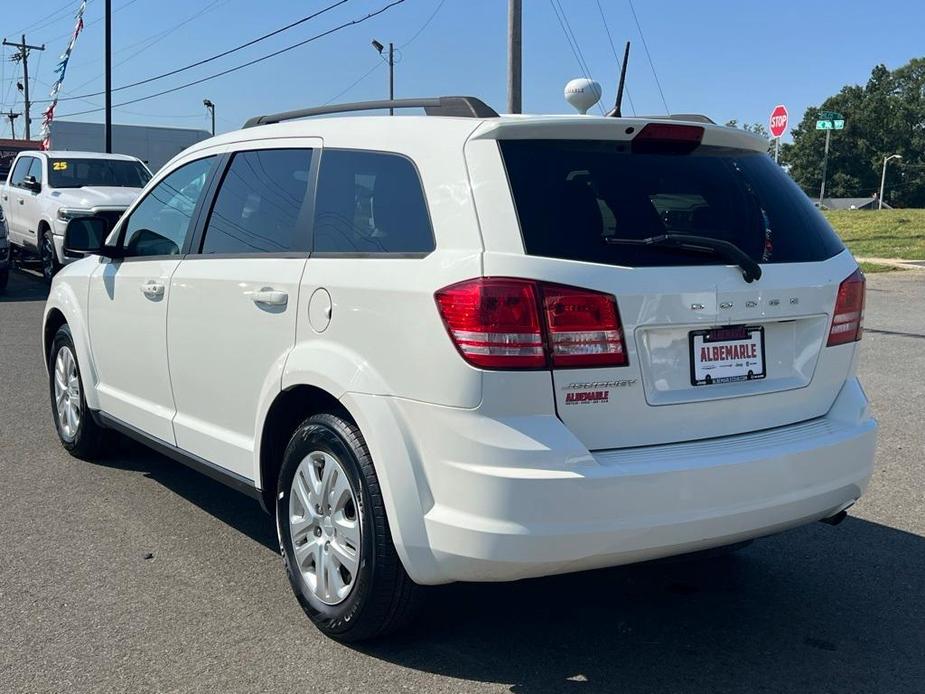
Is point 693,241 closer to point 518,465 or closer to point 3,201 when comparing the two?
point 518,465

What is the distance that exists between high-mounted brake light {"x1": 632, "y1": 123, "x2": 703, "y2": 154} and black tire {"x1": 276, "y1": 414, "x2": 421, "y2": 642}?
1.40 m

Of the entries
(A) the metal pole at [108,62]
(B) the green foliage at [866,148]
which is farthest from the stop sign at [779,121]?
(B) the green foliage at [866,148]

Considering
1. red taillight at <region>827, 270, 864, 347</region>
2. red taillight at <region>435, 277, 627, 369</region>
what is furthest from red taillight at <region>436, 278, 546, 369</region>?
red taillight at <region>827, 270, 864, 347</region>

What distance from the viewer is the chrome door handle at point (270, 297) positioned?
362 cm

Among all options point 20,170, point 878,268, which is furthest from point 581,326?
point 878,268

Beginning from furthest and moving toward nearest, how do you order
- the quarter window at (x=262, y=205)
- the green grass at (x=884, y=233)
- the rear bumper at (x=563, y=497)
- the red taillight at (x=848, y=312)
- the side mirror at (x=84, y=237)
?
the green grass at (x=884, y=233)
the side mirror at (x=84, y=237)
the quarter window at (x=262, y=205)
the red taillight at (x=848, y=312)
the rear bumper at (x=563, y=497)

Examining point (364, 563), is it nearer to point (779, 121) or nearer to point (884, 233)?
point (779, 121)

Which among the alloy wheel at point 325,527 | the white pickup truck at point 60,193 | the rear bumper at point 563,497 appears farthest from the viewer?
the white pickup truck at point 60,193

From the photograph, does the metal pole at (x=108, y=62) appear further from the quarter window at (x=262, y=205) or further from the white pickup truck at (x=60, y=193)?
the quarter window at (x=262, y=205)

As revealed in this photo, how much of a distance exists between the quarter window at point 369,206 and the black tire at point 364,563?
64cm

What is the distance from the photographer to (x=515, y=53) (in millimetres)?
15578

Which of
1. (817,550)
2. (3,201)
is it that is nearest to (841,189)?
(3,201)

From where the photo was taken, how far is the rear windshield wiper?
308 cm

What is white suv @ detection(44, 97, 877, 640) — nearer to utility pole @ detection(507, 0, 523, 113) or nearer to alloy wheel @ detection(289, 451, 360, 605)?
alloy wheel @ detection(289, 451, 360, 605)
